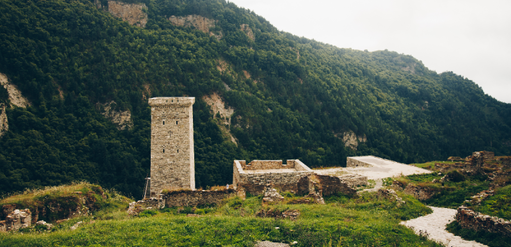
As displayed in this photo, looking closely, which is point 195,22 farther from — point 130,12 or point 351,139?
point 351,139

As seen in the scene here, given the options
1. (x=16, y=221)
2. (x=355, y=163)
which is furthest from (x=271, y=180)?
(x=355, y=163)

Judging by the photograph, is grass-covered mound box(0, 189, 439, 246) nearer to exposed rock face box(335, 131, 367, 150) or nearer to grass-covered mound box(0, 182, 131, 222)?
grass-covered mound box(0, 182, 131, 222)

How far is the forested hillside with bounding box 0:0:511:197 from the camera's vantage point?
36906 mm

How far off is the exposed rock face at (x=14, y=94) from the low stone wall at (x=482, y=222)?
5210cm

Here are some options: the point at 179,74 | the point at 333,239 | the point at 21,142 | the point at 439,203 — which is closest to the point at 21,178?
the point at 21,142

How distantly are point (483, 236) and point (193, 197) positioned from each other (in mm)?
11781

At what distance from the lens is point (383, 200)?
10.9 metres

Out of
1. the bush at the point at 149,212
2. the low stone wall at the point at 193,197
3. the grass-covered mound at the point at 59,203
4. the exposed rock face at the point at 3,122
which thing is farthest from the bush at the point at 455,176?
the exposed rock face at the point at 3,122

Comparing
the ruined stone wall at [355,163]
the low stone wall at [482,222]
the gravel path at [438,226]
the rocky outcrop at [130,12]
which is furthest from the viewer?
the rocky outcrop at [130,12]

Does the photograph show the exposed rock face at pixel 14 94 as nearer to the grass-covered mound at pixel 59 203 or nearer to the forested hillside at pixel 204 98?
the forested hillside at pixel 204 98

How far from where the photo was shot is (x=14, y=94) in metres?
38.3

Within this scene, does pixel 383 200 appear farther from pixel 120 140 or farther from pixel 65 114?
pixel 65 114

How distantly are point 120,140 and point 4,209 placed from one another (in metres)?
31.5

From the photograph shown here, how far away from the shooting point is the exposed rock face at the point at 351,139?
181ft
